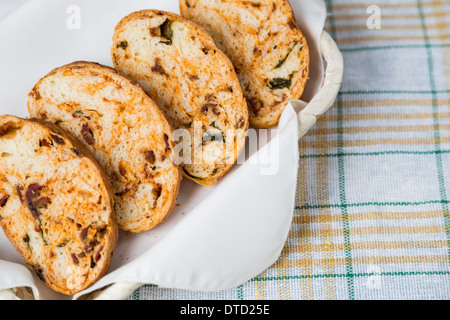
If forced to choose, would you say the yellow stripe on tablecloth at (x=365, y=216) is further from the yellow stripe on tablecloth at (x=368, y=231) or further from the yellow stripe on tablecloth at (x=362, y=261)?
the yellow stripe on tablecloth at (x=362, y=261)

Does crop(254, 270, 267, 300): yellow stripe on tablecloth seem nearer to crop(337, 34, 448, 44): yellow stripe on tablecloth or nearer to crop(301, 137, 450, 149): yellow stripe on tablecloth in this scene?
crop(301, 137, 450, 149): yellow stripe on tablecloth

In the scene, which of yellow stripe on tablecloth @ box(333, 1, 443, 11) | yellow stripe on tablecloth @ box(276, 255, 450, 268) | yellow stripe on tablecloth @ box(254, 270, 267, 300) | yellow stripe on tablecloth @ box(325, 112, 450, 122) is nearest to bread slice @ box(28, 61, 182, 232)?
yellow stripe on tablecloth @ box(254, 270, 267, 300)

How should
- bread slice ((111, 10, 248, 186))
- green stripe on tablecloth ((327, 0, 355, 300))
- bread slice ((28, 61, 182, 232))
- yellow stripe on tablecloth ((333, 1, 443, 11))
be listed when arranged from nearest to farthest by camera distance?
bread slice ((28, 61, 182, 232)) < bread slice ((111, 10, 248, 186)) < green stripe on tablecloth ((327, 0, 355, 300)) < yellow stripe on tablecloth ((333, 1, 443, 11))

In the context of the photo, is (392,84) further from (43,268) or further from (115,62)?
(43,268)

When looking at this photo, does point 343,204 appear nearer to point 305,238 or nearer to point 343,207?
point 343,207

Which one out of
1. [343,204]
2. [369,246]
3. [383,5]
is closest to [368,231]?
[369,246]

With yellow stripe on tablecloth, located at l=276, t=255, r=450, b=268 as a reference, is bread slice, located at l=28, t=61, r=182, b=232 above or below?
above

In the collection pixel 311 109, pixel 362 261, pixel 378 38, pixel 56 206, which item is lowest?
pixel 362 261
